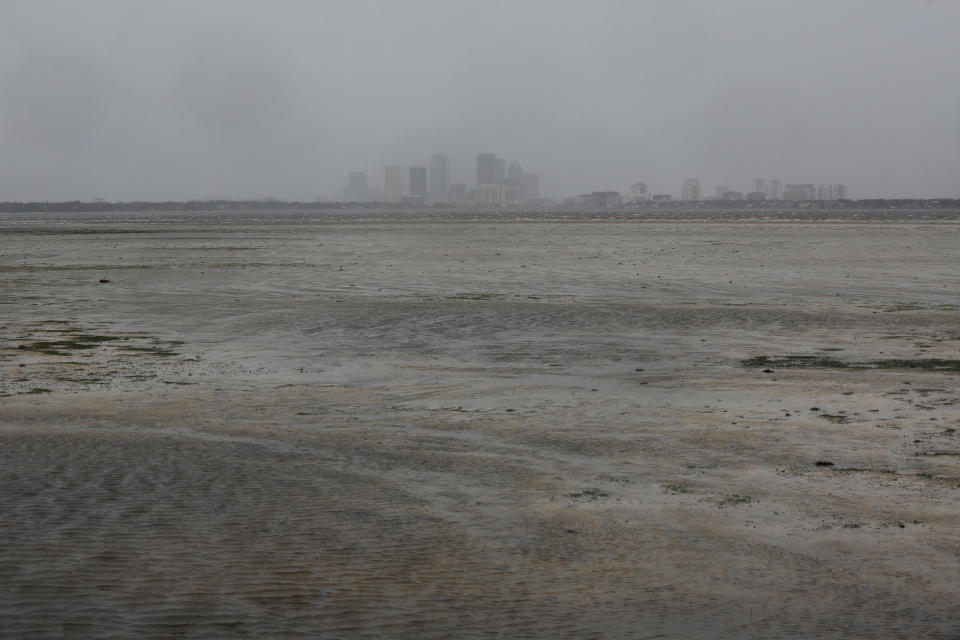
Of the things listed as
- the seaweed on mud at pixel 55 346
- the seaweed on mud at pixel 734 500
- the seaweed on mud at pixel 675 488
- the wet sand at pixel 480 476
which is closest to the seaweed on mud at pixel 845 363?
the wet sand at pixel 480 476

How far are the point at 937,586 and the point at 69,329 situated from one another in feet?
65.5

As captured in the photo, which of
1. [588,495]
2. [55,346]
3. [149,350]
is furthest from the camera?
[55,346]

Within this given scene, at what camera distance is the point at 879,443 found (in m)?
11.9

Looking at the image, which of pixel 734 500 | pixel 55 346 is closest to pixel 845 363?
pixel 734 500

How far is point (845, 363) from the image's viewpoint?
704 inches

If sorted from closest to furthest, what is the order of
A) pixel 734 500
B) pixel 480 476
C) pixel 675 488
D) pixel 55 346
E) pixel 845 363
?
pixel 734 500
pixel 675 488
pixel 480 476
pixel 845 363
pixel 55 346

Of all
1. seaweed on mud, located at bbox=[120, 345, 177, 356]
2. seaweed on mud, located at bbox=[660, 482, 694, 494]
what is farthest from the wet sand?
seaweed on mud, located at bbox=[120, 345, 177, 356]

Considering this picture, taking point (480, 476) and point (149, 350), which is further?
point (149, 350)

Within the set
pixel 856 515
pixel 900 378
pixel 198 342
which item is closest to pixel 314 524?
pixel 856 515

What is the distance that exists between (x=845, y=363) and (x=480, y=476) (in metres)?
9.68

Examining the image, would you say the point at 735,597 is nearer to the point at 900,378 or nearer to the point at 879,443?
the point at 879,443

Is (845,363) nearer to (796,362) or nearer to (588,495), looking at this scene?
(796,362)

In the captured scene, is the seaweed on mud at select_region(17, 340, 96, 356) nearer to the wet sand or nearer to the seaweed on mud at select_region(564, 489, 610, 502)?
the wet sand

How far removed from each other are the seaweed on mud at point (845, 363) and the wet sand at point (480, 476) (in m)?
0.11
